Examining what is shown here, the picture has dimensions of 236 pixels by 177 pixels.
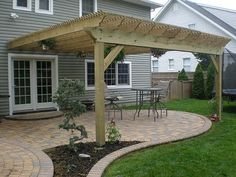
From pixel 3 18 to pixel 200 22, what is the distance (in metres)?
15.0

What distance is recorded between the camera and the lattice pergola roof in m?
5.99

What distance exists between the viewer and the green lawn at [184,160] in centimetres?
455

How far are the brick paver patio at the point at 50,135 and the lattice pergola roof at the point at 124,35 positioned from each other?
6.63 ft

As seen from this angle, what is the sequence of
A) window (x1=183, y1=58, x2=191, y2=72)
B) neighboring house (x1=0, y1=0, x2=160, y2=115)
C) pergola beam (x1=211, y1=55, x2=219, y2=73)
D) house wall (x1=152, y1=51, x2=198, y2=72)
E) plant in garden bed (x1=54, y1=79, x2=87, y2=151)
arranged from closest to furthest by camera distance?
1. plant in garden bed (x1=54, y1=79, x2=87, y2=151)
2. pergola beam (x1=211, y1=55, x2=219, y2=73)
3. neighboring house (x1=0, y1=0, x2=160, y2=115)
4. house wall (x1=152, y1=51, x2=198, y2=72)
5. window (x1=183, y1=58, x2=191, y2=72)

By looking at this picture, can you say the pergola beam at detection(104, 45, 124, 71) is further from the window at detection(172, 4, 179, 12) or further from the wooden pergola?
the window at detection(172, 4, 179, 12)

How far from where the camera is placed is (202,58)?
2016 centimetres

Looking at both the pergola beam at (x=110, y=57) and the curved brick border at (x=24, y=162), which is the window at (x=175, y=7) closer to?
the pergola beam at (x=110, y=57)

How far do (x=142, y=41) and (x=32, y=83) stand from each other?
18.1ft

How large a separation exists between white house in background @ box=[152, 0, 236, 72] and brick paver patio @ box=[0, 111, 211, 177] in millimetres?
12062

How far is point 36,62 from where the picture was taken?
11.3 meters

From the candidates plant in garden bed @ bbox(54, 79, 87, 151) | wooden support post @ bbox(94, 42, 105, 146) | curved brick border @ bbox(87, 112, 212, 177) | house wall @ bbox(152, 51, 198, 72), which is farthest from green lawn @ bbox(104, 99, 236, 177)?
house wall @ bbox(152, 51, 198, 72)

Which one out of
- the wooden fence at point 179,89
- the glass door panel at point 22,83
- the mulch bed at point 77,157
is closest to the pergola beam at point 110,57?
the mulch bed at point 77,157

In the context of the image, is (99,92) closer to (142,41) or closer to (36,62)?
(142,41)

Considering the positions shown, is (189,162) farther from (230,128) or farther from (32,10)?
(32,10)
